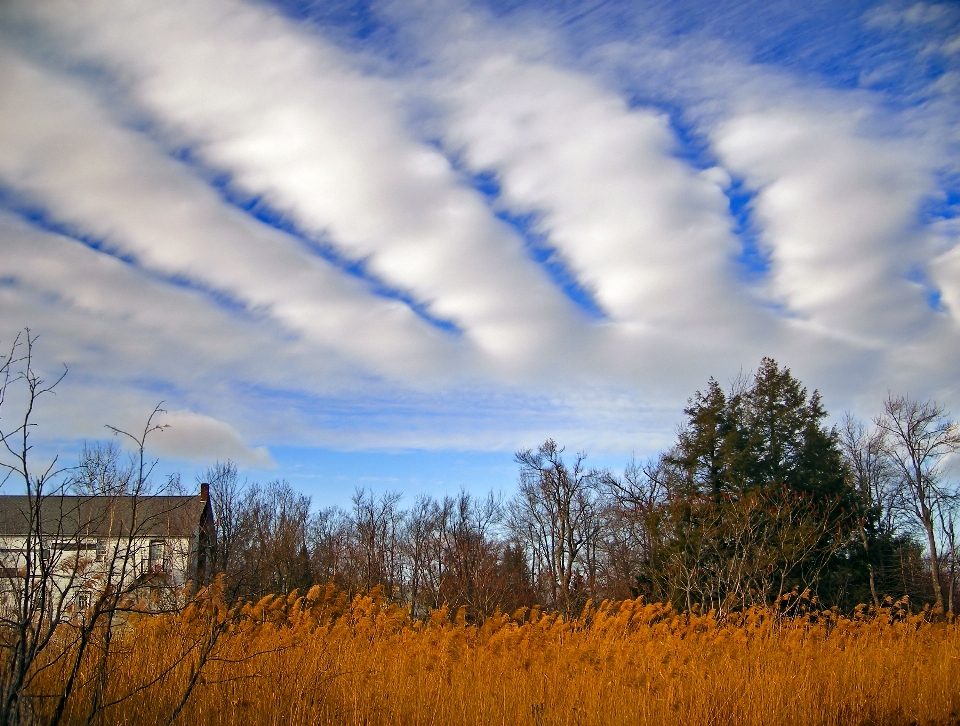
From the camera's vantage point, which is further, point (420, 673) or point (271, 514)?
point (271, 514)

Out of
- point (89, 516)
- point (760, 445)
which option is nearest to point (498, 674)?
point (89, 516)

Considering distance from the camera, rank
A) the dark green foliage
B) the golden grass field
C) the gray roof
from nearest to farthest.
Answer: the gray roof < the golden grass field < the dark green foliage

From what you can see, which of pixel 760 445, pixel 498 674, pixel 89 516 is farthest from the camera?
pixel 760 445

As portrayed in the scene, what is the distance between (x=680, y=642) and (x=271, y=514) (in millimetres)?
33804

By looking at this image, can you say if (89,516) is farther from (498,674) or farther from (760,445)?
(760,445)

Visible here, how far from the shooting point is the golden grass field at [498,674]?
612 centimetres

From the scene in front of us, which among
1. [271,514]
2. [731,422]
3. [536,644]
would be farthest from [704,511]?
[271,514]

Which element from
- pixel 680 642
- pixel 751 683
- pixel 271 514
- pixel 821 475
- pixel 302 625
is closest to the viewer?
pixel 751 683

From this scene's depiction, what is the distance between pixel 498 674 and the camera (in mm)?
8031

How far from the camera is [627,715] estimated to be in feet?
22.5

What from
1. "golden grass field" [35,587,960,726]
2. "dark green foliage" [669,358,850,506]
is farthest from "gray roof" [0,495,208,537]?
"dark green foliage" [669,358,850,506]

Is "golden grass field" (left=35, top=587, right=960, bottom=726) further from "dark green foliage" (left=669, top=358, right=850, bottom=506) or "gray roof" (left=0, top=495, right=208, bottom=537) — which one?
"dark green foliage" (left=669, top=358, right=850, bottom=506)

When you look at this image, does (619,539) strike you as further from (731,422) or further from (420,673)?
(420,673)

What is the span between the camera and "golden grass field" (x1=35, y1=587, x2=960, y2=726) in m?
6.12
